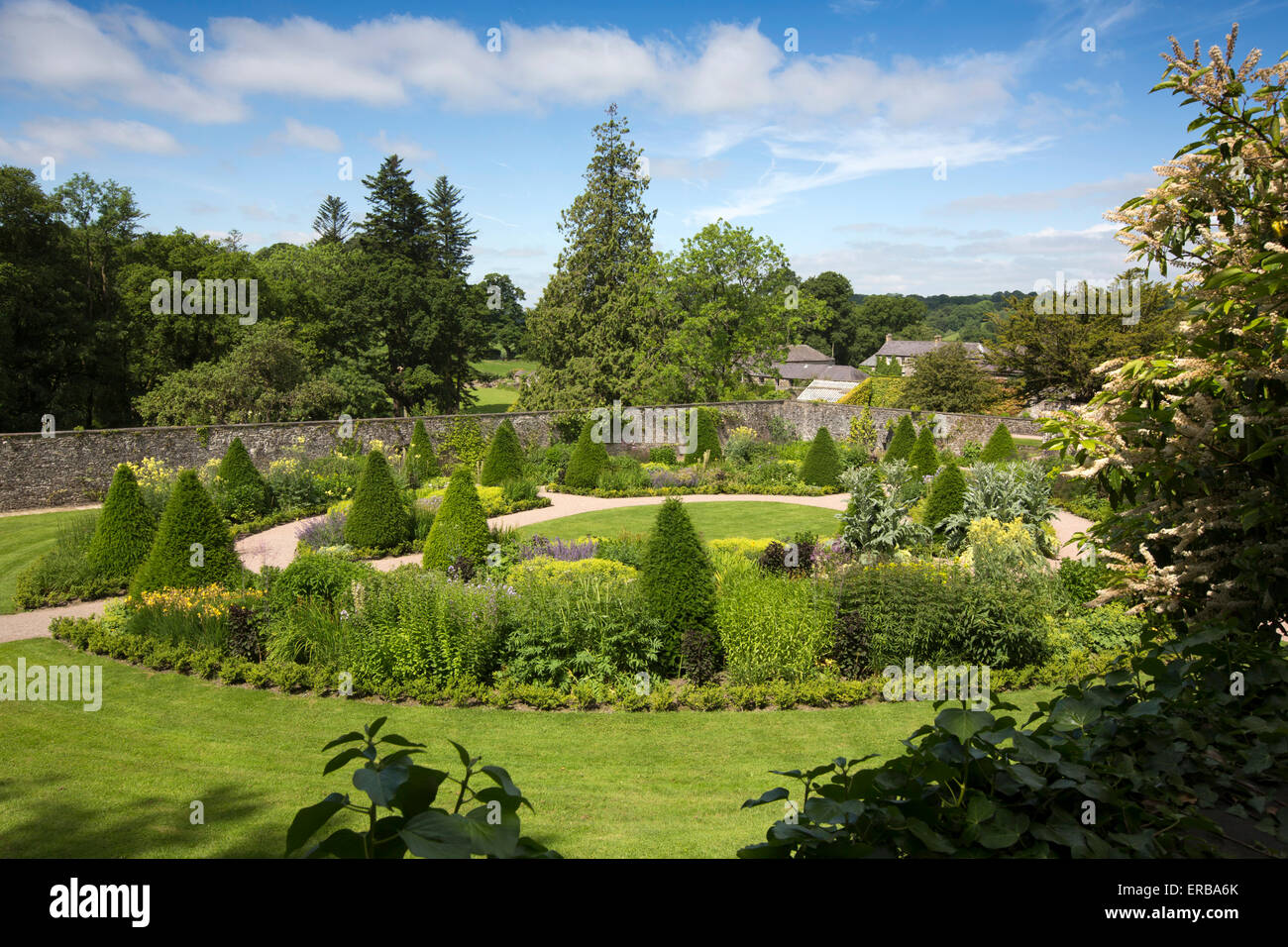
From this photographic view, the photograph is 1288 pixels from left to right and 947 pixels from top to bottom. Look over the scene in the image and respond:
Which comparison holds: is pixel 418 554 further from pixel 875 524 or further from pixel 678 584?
pixel 875 524

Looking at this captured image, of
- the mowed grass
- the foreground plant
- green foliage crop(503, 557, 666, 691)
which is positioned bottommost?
the mowed grass

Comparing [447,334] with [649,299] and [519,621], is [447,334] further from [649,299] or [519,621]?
[519,621]

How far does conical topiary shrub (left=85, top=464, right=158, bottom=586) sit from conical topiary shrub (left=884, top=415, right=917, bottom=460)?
17729mm

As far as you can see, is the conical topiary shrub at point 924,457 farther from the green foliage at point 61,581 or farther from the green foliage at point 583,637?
the green foliage at point 61,581

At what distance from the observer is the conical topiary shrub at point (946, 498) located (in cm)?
1377

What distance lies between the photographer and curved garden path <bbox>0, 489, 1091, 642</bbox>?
9.93 metres

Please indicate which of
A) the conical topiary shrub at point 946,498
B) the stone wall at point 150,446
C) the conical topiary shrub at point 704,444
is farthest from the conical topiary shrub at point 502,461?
the conical topiary shrub at point 946,498

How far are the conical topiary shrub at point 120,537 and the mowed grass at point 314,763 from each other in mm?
2933

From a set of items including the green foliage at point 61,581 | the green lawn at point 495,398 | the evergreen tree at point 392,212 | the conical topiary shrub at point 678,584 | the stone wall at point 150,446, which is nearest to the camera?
the conical topiary shrub at point 678,584

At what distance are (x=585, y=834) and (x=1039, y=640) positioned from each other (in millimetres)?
5876

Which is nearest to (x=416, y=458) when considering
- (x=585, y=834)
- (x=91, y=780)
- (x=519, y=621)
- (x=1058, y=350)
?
(x=519, y=621)

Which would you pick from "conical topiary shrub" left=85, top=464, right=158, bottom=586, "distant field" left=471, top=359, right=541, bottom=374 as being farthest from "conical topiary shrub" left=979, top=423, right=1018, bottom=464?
"distant field" left=471, top=359, right=541, bottom=374

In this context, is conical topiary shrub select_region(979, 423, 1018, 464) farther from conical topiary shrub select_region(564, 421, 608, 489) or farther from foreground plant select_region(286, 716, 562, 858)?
foreground plant select_region(286, 716, 562, 858)
